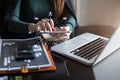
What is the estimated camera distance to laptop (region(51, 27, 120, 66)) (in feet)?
2.97

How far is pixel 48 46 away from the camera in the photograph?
1055 millimetres

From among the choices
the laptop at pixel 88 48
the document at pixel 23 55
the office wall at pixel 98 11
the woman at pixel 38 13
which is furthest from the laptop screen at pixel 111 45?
the office wall at pixel 98 11

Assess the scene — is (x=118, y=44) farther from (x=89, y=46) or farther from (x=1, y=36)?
(x=1, y=36)

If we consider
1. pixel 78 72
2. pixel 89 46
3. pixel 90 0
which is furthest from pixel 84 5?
pixel 78 72

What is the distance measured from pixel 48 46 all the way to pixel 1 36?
18.7 inches

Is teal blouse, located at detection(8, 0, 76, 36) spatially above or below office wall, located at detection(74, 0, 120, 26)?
above

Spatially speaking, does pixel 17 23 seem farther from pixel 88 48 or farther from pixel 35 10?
pixel 88 48

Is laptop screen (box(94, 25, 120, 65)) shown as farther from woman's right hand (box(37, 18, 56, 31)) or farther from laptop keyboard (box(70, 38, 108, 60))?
woman's right hand (box(37, 18, 56, 31))

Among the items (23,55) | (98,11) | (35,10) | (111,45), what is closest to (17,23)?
(35,10)

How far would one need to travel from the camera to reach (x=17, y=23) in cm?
129

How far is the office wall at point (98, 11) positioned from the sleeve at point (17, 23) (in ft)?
2.13

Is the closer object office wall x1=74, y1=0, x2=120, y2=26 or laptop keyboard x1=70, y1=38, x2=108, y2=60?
laptop keyboard x1=70, y1=38, x2=108, y2=60

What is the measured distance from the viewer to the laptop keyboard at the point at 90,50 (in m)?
0.97

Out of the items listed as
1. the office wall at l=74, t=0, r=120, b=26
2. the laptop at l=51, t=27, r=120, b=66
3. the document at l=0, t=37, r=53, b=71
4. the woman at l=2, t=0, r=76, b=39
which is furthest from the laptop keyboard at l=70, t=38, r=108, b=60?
the office wall at l=74, t=0, r=120, b=26
